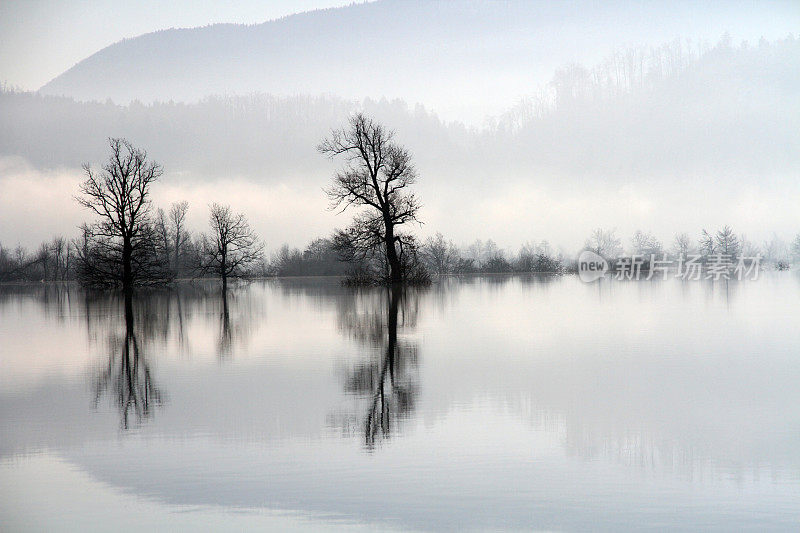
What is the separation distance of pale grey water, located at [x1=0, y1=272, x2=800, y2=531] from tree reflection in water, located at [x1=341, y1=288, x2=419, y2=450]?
39 millimetres

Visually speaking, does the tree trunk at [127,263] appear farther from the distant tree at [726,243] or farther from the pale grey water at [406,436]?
the distant tree at [726,243]

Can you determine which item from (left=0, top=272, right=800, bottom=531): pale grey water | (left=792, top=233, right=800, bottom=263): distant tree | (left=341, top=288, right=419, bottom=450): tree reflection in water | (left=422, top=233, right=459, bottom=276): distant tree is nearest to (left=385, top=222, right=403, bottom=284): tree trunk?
(left=341, top=288, right=419, bottom=450): tree reflection in water

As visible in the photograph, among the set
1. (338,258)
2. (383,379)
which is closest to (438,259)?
(338,258)

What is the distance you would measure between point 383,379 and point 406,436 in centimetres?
262

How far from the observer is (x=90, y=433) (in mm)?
6168

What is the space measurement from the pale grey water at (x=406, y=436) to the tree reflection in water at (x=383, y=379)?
0.13 ft

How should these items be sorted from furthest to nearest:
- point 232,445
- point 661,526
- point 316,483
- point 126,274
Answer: point 126,274 < point 232,445 < point 316,483 < point 661,526

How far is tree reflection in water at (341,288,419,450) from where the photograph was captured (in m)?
6.29

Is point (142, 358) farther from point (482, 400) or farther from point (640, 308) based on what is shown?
point (640, 308)

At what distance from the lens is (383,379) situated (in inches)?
331

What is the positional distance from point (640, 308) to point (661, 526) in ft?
55.3

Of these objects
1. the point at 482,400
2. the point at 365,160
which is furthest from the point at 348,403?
the point at 365,160

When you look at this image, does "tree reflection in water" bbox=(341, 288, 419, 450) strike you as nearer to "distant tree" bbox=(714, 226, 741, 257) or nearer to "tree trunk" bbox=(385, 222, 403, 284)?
"tree trunk" bbox=(385, 222, 403, 284)

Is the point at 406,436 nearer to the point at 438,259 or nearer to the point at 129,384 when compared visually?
the point at 129,384
